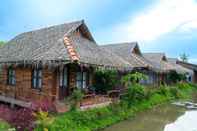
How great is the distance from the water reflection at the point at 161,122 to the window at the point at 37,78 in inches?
224

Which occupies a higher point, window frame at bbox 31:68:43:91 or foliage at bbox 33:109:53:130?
window frame at bbox 31:68:43:91

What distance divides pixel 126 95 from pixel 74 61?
20.8 feet

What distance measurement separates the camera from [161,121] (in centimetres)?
1695

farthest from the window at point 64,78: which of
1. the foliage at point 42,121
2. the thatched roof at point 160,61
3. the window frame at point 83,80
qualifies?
the thatched roof at point 160,61

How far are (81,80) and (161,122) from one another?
6.09 m

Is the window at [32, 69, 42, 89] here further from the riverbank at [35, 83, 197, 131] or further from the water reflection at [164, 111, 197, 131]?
the water reflection at [164, 111, 197, 131]

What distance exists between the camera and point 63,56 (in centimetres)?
1494

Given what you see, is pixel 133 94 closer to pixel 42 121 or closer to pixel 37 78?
pixel 37 78

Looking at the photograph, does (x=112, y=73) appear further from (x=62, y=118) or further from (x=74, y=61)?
(x=62, y=118)

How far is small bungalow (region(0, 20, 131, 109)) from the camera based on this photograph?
15578mm

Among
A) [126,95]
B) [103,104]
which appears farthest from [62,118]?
[126,95]

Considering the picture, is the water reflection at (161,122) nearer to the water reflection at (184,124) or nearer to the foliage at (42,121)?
the water reflection at (184,124)

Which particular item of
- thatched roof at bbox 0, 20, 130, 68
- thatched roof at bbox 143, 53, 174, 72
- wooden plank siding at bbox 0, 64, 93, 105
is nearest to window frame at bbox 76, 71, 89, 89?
wooden plank siding at bbox 0, 64, 93, 105

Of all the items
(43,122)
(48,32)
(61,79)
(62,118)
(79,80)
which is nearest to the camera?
(43,122)
